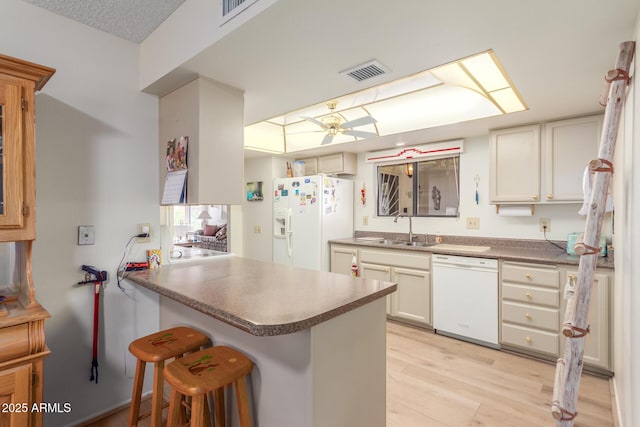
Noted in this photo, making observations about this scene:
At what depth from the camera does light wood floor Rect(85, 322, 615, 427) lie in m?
1.95

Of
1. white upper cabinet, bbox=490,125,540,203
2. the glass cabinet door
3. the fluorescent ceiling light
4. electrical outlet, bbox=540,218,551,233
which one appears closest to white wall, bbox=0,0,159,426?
the glass cabinet door

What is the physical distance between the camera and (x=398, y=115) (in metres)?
3.40

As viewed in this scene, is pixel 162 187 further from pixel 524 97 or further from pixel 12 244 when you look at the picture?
pixel 524 97

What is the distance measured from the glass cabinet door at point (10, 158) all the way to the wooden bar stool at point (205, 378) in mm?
942

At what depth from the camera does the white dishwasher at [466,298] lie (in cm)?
→ 288

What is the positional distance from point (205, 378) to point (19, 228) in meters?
1.04

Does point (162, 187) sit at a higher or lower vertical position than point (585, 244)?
higher

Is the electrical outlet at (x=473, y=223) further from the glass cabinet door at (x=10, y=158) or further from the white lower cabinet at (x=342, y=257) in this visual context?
the glass cabinet door at (x=10, y=158)

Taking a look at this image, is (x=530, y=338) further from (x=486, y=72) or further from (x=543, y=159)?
(x=486, y=72)

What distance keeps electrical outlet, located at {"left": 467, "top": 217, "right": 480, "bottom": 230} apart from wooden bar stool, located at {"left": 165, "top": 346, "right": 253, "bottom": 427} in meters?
2.99

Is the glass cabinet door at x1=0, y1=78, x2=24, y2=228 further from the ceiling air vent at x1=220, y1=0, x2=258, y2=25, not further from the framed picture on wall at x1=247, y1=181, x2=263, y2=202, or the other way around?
the framed picture on wall at x1=247, y1=181, x2=263, y2=202

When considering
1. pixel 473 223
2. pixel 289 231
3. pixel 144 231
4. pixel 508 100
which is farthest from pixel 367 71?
pixel 289 231

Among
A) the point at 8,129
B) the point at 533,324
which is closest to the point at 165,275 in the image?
the point at 8,129

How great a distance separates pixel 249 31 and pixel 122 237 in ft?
4.94
